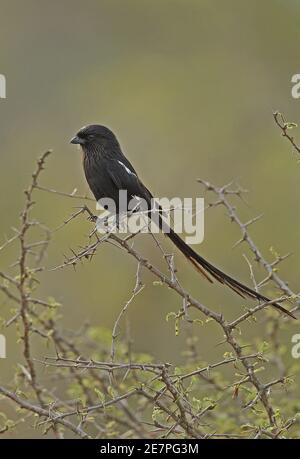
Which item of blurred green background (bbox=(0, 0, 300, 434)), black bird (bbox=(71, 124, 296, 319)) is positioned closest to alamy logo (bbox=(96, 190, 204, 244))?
black bird (bbox=(71, 124, 296, 319))

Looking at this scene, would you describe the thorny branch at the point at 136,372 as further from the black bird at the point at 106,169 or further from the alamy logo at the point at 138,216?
the black bird at the point at 106,169

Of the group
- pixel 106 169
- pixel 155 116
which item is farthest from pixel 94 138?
pixel 155 116

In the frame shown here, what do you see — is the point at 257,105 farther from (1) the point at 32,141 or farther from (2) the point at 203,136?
(1) the point at 32,141

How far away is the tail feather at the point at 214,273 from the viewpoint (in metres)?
3.62

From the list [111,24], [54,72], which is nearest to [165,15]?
[111,24]

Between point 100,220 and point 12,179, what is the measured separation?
5.08m

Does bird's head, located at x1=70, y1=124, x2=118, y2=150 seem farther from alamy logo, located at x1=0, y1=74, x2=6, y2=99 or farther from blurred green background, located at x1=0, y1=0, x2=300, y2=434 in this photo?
alamy logo, located at x1=0, y1=74, x2=6, y2=99

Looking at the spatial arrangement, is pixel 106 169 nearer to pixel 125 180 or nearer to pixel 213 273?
pixel 125 180

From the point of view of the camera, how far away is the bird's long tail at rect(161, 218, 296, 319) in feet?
11.9

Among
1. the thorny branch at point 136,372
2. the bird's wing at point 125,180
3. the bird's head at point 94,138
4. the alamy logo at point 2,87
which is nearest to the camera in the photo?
the thorny branch at point 136,372

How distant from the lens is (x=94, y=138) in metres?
4.82

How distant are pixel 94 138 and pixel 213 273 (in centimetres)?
116

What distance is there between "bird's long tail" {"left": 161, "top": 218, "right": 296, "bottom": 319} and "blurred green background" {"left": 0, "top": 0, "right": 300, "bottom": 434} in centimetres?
229

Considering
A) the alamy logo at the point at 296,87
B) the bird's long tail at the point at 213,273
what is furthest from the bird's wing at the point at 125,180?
the alamy logo at the point at 296,87
